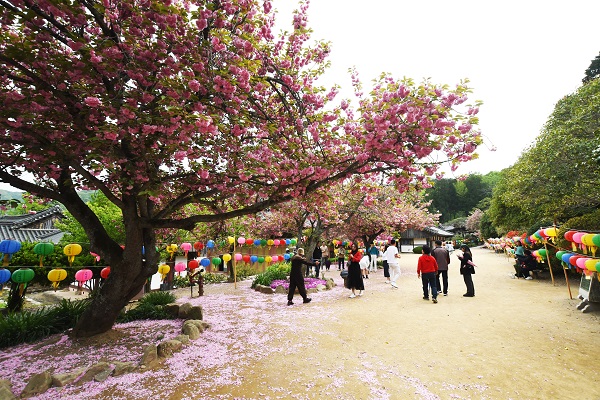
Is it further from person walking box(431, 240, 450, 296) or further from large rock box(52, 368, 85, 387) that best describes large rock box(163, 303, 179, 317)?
person walking box(431, 240, 450, 296)

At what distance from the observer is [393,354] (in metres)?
4.94

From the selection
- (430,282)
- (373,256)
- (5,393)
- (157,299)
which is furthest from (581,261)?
(373,256)

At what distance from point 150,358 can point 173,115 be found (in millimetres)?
3891

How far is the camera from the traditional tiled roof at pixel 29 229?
58.1ft

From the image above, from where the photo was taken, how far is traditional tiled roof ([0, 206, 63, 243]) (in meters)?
17.7

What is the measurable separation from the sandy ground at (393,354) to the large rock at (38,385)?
36cm

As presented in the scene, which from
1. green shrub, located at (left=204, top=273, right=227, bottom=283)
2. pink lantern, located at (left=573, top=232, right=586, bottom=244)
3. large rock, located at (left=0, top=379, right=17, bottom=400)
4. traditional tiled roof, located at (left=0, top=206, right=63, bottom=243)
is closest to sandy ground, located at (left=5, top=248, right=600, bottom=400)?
large rock, located at (left=0, top=379, right=17, bottom=400)

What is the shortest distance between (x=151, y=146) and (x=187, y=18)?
7.30 feet

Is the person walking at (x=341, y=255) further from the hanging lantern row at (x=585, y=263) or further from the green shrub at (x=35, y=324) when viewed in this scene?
the green shrub at (x=35, y=324)

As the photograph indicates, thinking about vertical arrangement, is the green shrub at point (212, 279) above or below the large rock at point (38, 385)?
below

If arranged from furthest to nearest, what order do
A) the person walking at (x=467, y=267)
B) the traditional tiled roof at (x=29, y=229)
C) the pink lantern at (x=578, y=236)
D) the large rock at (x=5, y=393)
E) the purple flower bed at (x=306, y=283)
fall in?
1. the traditional tiled roof at (x=29, y=229)
2. the purple flower bed at (x=306, y=283)
3. the person walking at (x=467, y=267)
4. the pink lantern at (x=578, y=236)
5. the large rock at (x=5, y=393)

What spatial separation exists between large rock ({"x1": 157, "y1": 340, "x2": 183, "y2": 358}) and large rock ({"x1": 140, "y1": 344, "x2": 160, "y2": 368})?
79 mm

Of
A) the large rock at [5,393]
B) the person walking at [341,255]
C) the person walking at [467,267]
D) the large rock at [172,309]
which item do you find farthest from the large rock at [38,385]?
the person walking at [341,255]

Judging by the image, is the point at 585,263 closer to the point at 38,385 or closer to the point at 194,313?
the point at 194,313
